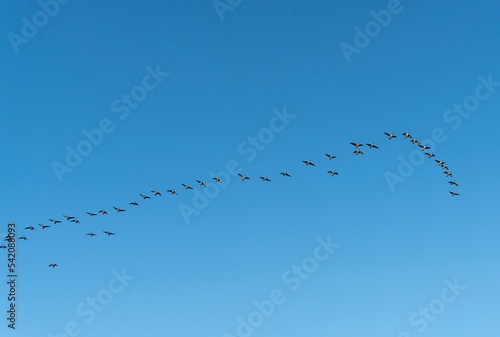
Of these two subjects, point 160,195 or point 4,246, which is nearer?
point 4,246

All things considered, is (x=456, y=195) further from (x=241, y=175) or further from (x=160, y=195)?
(x=160, y=195)

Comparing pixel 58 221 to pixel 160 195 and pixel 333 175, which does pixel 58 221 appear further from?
pixel 333 175

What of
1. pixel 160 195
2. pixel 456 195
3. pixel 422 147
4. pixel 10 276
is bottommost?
pixel 456 195

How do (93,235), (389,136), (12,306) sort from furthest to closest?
(93,235)
(389,136)
(12,306)

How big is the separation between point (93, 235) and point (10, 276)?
4150cm

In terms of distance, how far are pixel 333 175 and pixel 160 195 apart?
1784 inches

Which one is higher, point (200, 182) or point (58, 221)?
point (58, 221)

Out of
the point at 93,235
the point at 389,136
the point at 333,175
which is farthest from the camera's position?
the point at 93,235

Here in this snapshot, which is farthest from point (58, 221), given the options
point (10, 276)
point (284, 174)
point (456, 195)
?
point (456, 195)

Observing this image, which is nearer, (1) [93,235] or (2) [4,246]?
(2) [4,246]

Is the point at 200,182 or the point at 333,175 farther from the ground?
the point at 200,182

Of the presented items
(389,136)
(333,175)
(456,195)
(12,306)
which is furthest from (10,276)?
(456,195)

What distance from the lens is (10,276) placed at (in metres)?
119

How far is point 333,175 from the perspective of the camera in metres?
149
